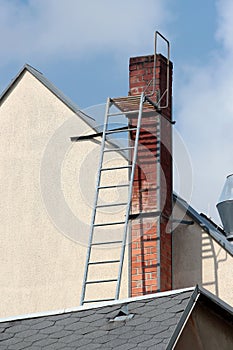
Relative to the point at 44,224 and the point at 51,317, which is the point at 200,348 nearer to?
the point at 51,317

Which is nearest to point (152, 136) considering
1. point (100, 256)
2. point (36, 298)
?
point (100, 256)

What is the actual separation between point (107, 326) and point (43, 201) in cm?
547

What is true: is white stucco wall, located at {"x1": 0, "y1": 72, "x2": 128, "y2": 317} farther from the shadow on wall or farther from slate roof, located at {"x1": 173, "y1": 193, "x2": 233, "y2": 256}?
slate roof, located at {"x1": 173, "y1": 193, "x2": 233, "y2": 256}

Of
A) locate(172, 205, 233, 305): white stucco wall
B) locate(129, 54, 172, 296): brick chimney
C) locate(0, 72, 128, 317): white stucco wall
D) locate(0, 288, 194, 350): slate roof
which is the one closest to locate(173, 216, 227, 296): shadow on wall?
locate(172, 205, 233, 305): white stucco wall

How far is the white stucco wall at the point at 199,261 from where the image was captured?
A: 42.4 feet

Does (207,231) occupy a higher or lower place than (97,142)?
lower

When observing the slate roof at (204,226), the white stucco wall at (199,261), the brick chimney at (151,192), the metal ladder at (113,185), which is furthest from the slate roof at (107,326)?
the slate roof at (204,226)

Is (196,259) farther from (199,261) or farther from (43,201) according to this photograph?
(43,201)

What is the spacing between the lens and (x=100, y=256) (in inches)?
515

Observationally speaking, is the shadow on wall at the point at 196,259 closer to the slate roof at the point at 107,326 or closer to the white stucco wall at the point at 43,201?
the white stucco wall at the point at 43,201

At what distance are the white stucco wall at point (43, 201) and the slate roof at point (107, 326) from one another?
4.00m

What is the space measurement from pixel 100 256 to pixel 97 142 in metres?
1.49

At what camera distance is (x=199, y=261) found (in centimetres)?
1310

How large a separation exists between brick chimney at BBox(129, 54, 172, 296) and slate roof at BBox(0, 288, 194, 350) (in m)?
3.61
